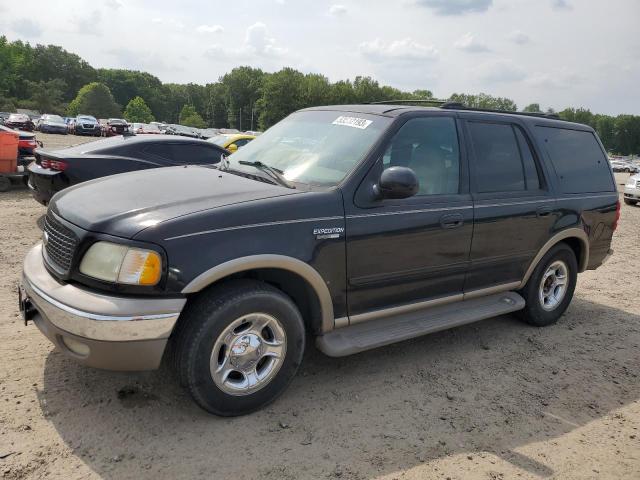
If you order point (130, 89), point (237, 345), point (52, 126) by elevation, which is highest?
point (130, 89)

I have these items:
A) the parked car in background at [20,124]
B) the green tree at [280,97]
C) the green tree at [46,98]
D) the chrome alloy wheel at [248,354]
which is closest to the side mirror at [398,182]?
the chrome alloy wheel at [248,354]

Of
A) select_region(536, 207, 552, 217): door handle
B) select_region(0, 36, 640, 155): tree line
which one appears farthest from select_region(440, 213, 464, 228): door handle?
select_region(0, 36, 640, 155): tree line

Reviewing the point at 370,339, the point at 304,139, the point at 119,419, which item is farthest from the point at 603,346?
the point at 119,419

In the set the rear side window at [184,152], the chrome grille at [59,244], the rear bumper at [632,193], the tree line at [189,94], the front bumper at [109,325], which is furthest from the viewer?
the tree line at [189,94]

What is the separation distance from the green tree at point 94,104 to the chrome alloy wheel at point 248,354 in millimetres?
104684

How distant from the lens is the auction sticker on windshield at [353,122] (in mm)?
3846

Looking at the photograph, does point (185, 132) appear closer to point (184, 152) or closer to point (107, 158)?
point (184, 152)

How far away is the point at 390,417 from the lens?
3324mm

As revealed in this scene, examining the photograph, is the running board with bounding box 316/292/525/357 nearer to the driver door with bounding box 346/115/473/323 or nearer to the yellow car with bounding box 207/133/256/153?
the driver door with bounding box 346/115/473/323

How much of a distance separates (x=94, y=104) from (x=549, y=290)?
107m

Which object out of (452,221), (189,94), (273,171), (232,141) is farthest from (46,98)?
(452,221)

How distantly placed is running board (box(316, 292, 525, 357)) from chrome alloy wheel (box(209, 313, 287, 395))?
38 cm

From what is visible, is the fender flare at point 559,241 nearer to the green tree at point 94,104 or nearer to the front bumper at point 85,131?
the front bumper at point 85,131

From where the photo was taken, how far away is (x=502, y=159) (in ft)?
14.6
